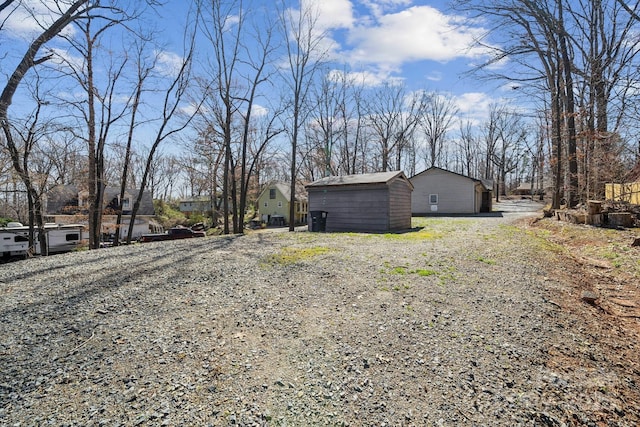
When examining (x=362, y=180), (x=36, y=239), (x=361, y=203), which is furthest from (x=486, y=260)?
(x=36, y=239)

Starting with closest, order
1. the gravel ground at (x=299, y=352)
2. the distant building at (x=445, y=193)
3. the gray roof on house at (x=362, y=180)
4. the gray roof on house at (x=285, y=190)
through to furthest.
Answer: the gravel ground at (x=299, y=352)
the gray roof on house at (x=362, y=180)
the distant building at (x=445, y=193)
the gray roof on house at (x=285, y=190)

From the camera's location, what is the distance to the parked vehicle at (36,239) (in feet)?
52.5

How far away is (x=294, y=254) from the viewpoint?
6504 mm

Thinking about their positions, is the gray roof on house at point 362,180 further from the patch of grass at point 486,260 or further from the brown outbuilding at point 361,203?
the patch of grass at point 486,260

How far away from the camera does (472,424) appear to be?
1940mm

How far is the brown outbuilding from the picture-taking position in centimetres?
1154

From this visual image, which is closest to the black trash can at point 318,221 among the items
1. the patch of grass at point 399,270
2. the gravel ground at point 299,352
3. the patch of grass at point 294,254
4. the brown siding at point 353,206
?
the brown siding at point 353,206

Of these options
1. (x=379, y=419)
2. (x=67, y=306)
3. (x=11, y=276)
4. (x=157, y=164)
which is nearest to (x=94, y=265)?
(x=11, y=276)

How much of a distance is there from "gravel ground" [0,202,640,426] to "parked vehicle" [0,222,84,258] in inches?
608

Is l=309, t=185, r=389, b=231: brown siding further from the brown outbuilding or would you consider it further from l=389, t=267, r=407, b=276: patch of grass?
l=389, t=267, r=407, b=276: patch of grass

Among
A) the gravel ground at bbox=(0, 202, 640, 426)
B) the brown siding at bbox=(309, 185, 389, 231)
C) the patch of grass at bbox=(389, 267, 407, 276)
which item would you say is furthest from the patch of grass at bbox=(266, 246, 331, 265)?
the brown siding at bbox=(309, 185, 389, 231)

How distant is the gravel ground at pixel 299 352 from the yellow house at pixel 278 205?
1001 inches

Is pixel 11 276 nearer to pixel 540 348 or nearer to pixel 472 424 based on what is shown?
pixel 472 424

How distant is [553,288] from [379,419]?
3.59 metres
